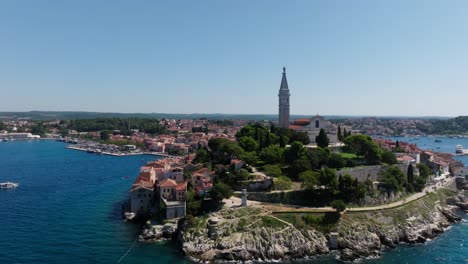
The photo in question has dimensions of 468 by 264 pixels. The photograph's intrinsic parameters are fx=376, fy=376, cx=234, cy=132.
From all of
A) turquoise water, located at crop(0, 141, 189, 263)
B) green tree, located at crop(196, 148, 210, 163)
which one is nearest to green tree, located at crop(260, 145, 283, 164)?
green tree, located at crop(196, 148, 210, 163)

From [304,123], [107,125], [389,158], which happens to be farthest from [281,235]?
[107,125]

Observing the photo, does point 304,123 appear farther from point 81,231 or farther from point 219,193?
point 81,231

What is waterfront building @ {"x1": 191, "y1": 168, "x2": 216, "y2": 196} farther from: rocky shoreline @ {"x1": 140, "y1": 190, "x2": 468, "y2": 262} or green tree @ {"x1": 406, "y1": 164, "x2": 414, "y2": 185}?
green tree @ {"x1": 406, "y1": 164, "x2": 414, "y2": 185}

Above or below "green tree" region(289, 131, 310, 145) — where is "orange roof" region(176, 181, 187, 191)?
below

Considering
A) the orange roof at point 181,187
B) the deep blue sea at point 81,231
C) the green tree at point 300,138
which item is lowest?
the deep blue sea at point 81,231

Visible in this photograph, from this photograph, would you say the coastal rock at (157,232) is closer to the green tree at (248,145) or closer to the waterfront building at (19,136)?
the green tree at (248,145)

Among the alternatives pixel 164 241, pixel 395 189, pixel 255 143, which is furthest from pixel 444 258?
pixel 255 143

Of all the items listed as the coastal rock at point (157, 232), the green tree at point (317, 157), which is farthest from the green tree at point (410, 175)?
the coastal rock at point (157, 232)
